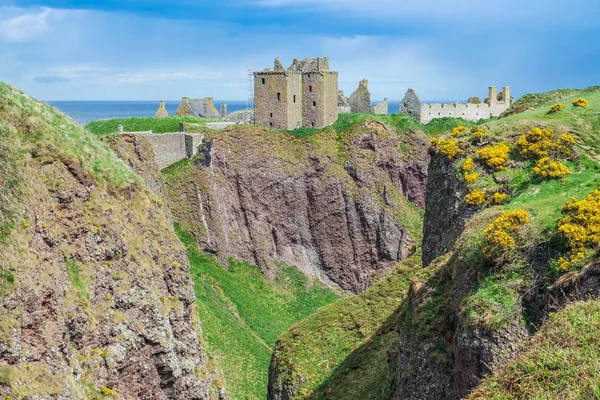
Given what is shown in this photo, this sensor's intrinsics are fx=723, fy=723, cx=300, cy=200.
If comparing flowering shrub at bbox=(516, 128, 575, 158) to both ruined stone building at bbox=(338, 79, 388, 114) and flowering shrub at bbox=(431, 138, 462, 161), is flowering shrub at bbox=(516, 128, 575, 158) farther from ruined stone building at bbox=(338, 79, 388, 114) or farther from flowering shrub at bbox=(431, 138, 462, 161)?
ruined stone building at bbox=(338, 79, 388, 114)

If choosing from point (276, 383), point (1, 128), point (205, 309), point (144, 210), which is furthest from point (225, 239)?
point (1, 128)

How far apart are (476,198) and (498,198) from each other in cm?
106

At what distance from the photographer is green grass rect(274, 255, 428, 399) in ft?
107

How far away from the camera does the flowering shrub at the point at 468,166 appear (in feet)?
107

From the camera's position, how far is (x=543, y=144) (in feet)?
104

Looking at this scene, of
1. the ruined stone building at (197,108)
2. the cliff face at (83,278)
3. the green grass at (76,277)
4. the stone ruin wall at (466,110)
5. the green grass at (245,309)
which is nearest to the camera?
the cliff face at (83,278)

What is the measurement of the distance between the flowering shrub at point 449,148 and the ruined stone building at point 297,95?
124 feet

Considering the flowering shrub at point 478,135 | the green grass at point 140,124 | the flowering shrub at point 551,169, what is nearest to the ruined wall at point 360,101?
the green grass at point 140,124

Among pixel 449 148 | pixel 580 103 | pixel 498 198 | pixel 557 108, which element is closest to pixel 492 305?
pixel 498 198

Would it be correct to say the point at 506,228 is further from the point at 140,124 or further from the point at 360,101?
the point at 360,101

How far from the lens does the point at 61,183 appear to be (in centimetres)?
2194

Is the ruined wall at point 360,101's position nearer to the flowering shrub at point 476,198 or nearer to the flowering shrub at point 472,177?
the flowering shrub at point 472,177

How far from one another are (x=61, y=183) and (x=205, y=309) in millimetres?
29023

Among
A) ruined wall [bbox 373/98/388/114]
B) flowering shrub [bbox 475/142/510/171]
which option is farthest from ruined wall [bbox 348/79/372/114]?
flowering shrub [bbox 475/142/510/171]
